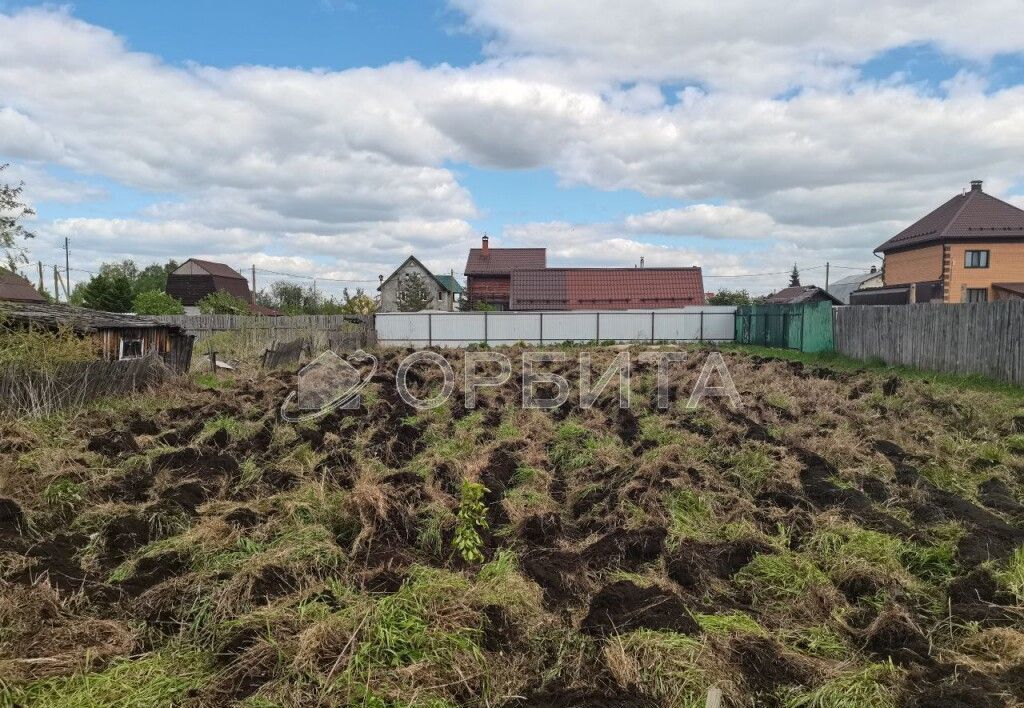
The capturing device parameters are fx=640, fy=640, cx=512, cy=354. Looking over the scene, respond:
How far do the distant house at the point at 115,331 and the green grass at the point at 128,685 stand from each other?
856 centimetres

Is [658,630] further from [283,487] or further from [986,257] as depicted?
[986,257]

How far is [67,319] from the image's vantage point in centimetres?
1115

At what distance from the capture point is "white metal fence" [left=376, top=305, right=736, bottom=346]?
2475cm

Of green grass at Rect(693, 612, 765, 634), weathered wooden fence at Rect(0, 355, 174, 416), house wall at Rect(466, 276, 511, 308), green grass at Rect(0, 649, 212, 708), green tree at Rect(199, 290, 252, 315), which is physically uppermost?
house wall at Rect(466, 276, 511, 308)

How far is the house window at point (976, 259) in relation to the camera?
29047 mm

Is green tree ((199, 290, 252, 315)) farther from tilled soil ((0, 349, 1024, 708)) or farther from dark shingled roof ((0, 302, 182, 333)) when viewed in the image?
tilled soil ((0, 349, 1024, 708))

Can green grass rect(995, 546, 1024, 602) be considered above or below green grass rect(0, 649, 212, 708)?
above

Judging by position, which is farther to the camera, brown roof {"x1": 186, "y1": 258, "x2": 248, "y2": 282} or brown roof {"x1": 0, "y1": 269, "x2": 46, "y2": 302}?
brown roof {"x1": 186, "y1": 258, "x2": 248, "y2": 282}

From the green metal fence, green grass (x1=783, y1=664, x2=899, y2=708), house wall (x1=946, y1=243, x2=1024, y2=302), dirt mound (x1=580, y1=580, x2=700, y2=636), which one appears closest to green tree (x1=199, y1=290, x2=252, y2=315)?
the green metal fence

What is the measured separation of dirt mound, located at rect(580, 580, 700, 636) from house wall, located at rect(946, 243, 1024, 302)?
3215 cm

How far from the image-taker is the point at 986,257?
2905 centimetres

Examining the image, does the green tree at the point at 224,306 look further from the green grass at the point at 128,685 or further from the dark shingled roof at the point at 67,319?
the green grass at the point at 128,685

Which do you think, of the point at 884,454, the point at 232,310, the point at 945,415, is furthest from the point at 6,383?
the point at 232,310

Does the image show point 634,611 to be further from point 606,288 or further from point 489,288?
point 489,288
